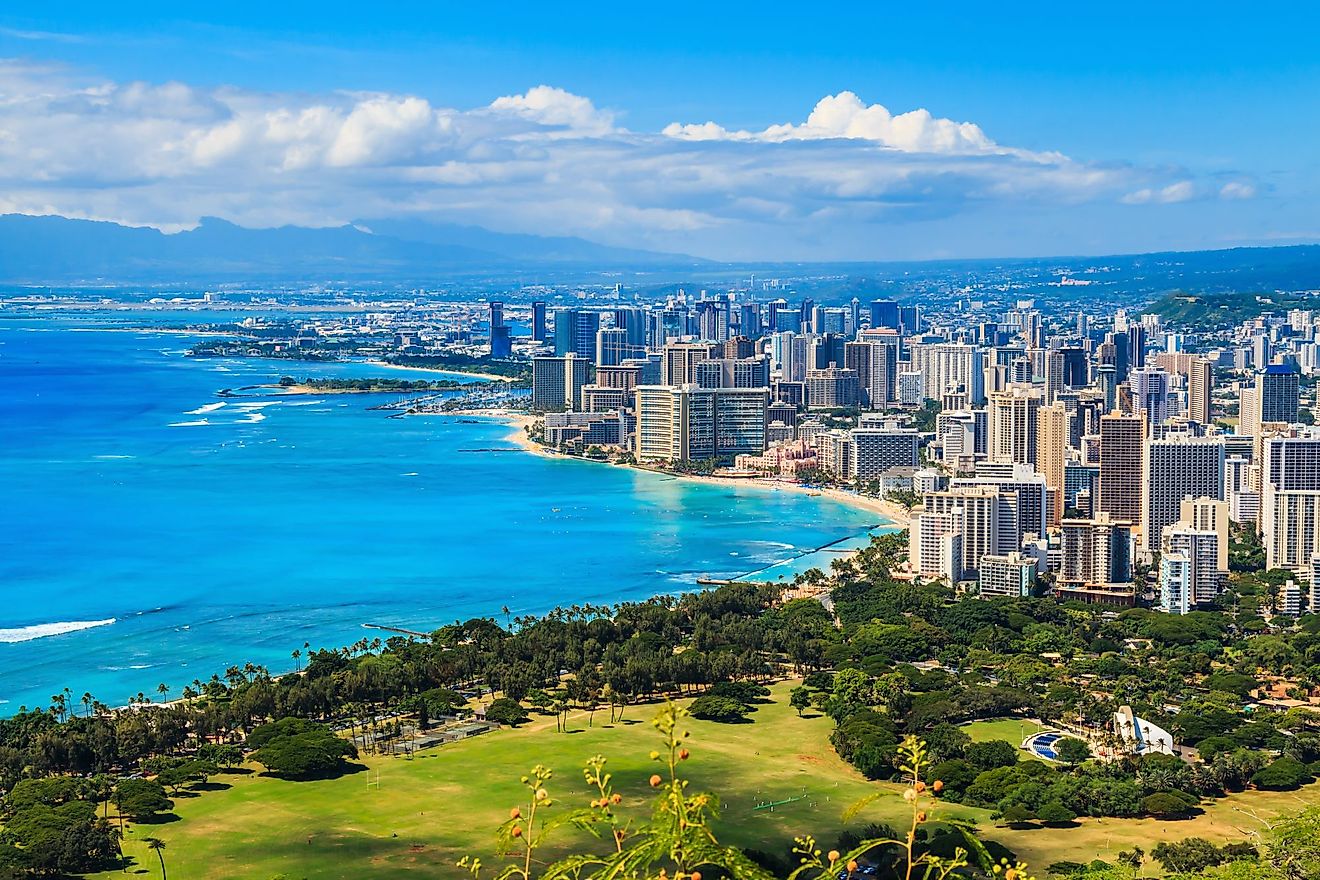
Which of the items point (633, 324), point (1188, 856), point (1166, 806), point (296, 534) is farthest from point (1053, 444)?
point (633, 324)

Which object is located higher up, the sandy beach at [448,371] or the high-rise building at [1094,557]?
the sandy beach at [448,371]

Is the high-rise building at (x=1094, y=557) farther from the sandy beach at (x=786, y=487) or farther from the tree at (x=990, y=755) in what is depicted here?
the tree at (x=990, y=755)

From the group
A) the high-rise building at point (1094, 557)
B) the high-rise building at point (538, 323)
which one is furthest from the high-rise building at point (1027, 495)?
the high-rise building at point (538, 323)

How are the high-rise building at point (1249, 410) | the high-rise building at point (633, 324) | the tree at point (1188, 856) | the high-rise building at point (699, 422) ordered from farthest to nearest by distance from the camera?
the high-rise building at point (633, 324), the high-rise building at point (699, 422), the high-rise building at point (1249, 410), the tree at point (1188, 856)

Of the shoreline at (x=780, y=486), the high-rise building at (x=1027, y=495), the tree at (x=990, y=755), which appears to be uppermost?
the high-rise building at (x=1027, y=495)

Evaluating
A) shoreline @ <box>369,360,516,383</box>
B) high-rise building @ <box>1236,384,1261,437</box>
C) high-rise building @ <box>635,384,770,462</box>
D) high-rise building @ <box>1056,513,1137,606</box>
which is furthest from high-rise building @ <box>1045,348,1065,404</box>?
shoreline @ <box>369,360,516,383</box>

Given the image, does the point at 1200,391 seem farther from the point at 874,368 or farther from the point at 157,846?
the point at 157,846
